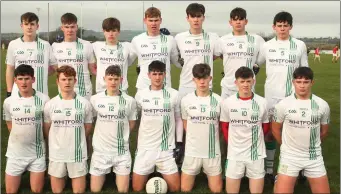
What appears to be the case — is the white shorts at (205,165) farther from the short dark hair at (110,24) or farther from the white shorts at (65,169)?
the short dark hair at (110,24)

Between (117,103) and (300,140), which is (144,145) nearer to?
(117,103)

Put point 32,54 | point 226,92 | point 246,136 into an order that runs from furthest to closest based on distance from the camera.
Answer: point 226,92 < point 32,54 < point 246,136

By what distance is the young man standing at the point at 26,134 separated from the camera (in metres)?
5.43

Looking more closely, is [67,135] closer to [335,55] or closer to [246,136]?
[246,136]

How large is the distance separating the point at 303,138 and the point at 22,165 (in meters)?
3.36

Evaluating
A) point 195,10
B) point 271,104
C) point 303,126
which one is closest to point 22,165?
point 195,10

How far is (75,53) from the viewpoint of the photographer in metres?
6.13

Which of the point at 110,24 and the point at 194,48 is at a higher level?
the point at 110,24

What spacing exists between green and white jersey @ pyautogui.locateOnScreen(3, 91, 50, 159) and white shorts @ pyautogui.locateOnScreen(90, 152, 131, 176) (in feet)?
2.24

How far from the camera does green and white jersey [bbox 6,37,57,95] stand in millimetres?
6062

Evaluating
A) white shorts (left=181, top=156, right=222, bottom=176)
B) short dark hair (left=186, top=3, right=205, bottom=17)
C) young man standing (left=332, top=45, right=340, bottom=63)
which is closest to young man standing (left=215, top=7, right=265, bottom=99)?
short dark hair (left=186, top=3, right=205, bottom=17)

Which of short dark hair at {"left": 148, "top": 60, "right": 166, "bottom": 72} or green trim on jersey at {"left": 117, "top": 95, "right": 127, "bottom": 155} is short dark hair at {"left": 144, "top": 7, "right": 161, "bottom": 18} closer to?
short dark hair at {"left": 148, "top": 60, "right": 166, "bottom": 72}

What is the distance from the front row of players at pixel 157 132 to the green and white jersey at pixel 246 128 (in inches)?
0.5

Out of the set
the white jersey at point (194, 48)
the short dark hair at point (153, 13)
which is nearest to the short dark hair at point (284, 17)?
the white jersey at point (194, 48)
